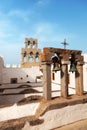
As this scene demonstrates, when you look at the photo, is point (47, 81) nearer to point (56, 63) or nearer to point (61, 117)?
point (56, 63)

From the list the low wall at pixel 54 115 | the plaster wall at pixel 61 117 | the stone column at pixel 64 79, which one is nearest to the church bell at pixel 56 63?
the stone column at pixel 64 79

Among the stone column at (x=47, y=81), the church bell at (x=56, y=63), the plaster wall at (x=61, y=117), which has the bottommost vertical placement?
the plaster wall at (x=61, y=117)

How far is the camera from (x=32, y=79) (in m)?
25.4

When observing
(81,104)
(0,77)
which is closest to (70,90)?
(81,104)

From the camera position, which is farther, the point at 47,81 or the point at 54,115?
the point at 47,81

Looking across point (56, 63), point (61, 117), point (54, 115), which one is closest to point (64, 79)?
point (56, 63)

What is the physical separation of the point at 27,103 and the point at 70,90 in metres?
5.78

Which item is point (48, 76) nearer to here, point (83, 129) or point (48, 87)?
point (48, 87)

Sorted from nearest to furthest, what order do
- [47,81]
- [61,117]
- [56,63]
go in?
[61,117] < [47,81] < [56,63]

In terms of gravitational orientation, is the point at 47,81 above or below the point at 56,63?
below

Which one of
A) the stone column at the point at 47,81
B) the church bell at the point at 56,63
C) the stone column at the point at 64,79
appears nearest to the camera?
the stone column at the point at 47,81

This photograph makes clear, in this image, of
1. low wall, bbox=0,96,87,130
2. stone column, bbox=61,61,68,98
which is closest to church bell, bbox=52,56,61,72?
stone column, bbox=61,61,68,98

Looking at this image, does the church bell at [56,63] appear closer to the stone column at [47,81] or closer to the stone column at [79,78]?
the stone column at [47,81]

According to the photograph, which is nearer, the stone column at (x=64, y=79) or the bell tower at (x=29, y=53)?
the stone column at (x=64, y=79)
